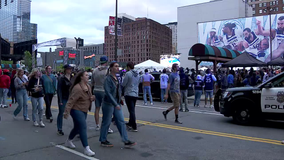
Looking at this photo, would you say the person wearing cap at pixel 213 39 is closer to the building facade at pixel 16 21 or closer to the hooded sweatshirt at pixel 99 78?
the hooded sweatshirt at pixel 99 78

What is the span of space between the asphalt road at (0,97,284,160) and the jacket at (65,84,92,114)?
0.95 metres

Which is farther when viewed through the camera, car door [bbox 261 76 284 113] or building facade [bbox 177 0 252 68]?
building facade [bbox 177 0 252 68]

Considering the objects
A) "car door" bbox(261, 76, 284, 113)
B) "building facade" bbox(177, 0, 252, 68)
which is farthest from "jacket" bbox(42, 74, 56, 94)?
"building facade" bbox(177, 0, 252, 68)

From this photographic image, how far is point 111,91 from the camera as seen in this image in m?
5.24

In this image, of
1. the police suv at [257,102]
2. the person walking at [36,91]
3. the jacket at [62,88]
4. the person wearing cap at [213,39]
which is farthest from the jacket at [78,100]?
the person wearing cap at [213,39]

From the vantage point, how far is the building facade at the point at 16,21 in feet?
326

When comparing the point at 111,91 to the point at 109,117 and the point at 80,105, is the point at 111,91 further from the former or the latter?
the point at 80,105

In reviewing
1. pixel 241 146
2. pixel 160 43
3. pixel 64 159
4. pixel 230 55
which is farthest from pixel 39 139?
pixel 160 43

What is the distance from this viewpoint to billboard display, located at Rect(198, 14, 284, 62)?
159ft

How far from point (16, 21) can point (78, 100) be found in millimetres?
119969

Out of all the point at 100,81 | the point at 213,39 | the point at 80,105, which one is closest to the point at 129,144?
the point at 80,105

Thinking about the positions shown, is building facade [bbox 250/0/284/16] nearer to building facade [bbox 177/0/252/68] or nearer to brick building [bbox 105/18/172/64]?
building facade [bbox 177/0/252/68]

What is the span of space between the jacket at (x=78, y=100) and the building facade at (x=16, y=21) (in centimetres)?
10544

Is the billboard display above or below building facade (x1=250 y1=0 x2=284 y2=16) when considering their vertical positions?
below
